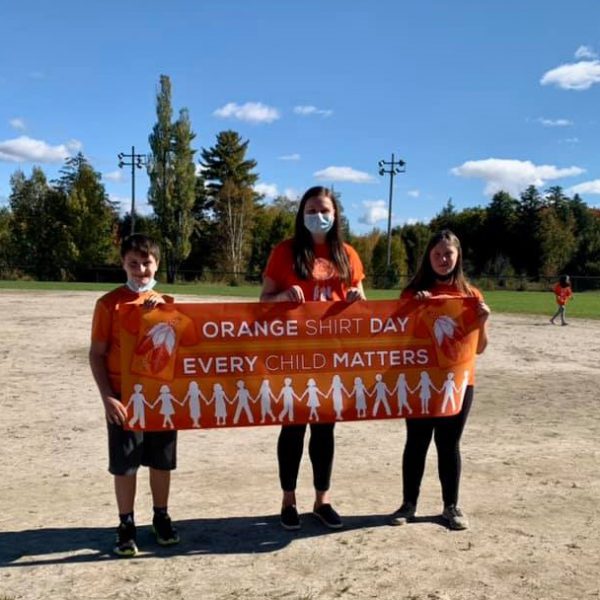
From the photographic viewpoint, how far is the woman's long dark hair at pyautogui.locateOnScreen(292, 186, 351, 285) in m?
4.23

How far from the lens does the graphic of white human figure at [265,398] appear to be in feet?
13.7

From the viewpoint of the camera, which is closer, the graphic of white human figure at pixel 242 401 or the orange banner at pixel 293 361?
the orange banner at pixel 293 361

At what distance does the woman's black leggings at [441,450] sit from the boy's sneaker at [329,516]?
19.8 inches

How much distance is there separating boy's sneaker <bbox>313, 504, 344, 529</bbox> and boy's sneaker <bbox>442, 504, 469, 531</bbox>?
704mm

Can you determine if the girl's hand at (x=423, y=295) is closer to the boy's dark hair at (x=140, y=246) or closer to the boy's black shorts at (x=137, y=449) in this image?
the boy's dark hair at (x=140, y=246)

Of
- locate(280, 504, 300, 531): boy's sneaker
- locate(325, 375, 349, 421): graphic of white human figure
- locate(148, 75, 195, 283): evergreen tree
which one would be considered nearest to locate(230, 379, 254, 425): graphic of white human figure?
locate(325, 375, 349, 421): graphic of white human figure

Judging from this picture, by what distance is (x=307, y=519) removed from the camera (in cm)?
445

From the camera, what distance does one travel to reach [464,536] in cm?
417

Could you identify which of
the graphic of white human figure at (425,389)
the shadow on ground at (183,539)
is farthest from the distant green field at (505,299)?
the shadow on ground at (183,539)

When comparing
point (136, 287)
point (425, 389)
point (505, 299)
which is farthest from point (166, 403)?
point (505, 299)

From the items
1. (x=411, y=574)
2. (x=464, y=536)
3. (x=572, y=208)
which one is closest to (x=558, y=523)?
(x=464, y=536)

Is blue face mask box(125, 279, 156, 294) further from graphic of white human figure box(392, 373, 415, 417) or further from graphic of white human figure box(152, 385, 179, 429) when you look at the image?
graphic of white human figure box(392, 373, 415, 417)

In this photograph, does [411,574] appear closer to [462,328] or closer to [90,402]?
[462,328]

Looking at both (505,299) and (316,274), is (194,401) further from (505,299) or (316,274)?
(505,299)
